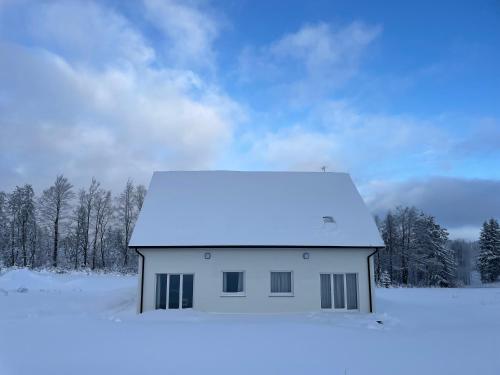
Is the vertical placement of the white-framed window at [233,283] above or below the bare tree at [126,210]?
below

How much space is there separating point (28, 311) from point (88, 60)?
10.2 m

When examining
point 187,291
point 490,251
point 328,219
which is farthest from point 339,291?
point 490,251

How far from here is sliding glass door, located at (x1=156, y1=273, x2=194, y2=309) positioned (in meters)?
14.8

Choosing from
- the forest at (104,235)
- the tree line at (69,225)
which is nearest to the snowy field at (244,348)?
the forest at (104,235)

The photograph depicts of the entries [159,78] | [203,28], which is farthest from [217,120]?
[203,28]

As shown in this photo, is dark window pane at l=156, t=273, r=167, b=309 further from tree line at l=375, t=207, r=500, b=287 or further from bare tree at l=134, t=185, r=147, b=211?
bare tree at l=134, t=185, r=147, b=211

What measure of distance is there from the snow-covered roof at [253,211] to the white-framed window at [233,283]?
1235 millimetres

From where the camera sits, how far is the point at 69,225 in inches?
1619

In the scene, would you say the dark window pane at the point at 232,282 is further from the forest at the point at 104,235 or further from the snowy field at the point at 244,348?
the forest at the point at 104,235

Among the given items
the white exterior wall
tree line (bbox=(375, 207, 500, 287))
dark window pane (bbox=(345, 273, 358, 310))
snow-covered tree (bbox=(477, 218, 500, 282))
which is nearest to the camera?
the white exterior wall

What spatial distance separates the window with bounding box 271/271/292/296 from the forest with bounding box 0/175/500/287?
80.5 feet

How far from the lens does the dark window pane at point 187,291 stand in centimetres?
1484

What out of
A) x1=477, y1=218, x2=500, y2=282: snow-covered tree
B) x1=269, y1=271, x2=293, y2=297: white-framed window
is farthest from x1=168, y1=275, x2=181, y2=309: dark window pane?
x1=477, y1=218, x2=500, y2=282: snow-covered tree

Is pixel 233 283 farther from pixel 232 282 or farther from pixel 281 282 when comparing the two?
pixel 281 282
